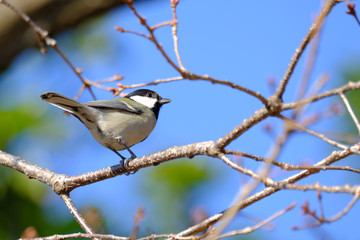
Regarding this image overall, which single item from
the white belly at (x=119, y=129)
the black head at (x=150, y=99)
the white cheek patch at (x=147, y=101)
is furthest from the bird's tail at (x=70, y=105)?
the white cheek patch at (x=147, y=101)

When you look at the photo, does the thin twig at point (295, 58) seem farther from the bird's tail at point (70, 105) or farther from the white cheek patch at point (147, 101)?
the white cheek patch at point (147, 101)

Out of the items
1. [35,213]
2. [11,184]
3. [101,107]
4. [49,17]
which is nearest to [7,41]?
[49,17]

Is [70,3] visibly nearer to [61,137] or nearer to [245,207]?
[61,137]

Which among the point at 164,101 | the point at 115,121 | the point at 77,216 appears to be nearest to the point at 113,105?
the point at 115,121

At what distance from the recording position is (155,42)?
6.86ft

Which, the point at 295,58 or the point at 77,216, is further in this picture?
the point at 77,216

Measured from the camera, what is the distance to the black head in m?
5.67

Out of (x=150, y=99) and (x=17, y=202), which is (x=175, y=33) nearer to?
(x=150, y=99)

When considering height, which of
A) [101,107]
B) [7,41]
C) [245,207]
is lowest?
[245,207]

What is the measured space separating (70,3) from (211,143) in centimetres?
525

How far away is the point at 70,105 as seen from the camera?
168 inches

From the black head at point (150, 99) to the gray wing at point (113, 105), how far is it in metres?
0.63

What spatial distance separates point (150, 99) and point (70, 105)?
174 cm

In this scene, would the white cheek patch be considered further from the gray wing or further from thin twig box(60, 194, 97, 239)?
thin twig box(60, 194, 97, 239)
